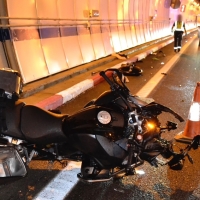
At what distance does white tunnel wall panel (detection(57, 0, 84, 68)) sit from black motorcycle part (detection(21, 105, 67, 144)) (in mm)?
6688

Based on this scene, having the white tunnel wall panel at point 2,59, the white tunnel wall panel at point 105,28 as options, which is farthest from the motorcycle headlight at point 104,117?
the white tunnel wall panel at point 105,28

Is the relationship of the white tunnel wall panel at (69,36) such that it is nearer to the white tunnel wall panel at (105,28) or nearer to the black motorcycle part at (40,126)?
the white tunnel wall panel at (105,28)

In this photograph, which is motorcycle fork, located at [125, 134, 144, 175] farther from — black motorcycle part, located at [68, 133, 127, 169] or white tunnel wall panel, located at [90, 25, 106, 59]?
white tunnel wall panel, located at [90, 25, 106, 59]

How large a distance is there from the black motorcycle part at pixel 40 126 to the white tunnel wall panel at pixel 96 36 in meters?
9.07

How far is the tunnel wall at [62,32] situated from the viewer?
7.26 m

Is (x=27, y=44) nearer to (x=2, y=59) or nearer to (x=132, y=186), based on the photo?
(x=2, y=59)

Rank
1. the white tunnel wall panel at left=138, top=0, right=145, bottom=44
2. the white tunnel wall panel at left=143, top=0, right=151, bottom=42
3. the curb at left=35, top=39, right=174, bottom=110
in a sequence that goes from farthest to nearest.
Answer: the white tunnel wall panel at left=143, top=0, right=151, bottom=42
the white tunnel wall panel at left=138, top=0, right=145, bottom=44
the curb at left=35, top=39, right=174, bottom=110

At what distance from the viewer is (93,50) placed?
11.6 meters

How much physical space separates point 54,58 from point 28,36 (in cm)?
125

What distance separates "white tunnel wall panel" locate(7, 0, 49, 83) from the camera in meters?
7.08

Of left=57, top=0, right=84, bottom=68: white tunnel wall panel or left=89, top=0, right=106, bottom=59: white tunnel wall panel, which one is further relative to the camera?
left=89, top=0, right=106, bottom=59: white tunnel wall panel

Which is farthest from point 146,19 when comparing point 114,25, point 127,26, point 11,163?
point 11,163

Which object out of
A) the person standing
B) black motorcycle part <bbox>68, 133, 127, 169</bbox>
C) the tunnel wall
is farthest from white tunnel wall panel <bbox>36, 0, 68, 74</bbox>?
the person standing

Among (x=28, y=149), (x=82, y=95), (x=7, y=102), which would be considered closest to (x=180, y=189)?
(x=28, y=149)
